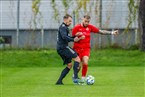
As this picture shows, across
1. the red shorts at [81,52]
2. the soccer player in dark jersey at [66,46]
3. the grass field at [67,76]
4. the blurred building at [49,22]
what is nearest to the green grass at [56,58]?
the grass field at [67,76]

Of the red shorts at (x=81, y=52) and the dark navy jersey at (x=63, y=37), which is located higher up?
the dark navy jersey at (x=63, y=37)

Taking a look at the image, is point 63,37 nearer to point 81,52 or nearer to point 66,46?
point 66,46

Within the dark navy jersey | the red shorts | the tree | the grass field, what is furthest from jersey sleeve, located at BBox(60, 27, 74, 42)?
the tree

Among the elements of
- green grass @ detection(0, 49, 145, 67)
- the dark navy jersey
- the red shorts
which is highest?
the dark navy jersey

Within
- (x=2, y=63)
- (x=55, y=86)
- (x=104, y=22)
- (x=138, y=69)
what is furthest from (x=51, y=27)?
(x=55, y=86)

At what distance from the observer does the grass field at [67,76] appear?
572 inches

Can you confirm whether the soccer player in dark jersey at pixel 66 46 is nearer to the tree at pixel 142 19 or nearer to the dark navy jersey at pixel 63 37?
the dark navy jersey at pixel 63 37

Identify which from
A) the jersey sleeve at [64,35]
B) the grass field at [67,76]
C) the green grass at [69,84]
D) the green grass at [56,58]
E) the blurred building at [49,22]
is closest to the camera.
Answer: the green grass at [69,84]

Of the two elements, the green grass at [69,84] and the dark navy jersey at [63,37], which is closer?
the green grass at [69,84]

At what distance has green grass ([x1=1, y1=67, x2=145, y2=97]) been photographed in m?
14.2

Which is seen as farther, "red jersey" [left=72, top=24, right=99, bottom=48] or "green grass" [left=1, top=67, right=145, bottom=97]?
"red jersey" [left=72, top=24, right=99, bottom=48]

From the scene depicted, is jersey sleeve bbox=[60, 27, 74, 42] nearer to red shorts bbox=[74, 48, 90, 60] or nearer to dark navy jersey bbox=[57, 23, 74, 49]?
dark navy jersey bbox=[57, 23, 74, 49]

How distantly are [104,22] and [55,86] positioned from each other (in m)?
13.3

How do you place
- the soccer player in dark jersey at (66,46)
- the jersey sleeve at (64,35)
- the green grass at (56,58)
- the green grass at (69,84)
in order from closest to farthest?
the green grass at (69,84) < the jersey sleeve at (64,35) < the soccer player in dark jersey at (66,46) < the green grass at (56,58)
